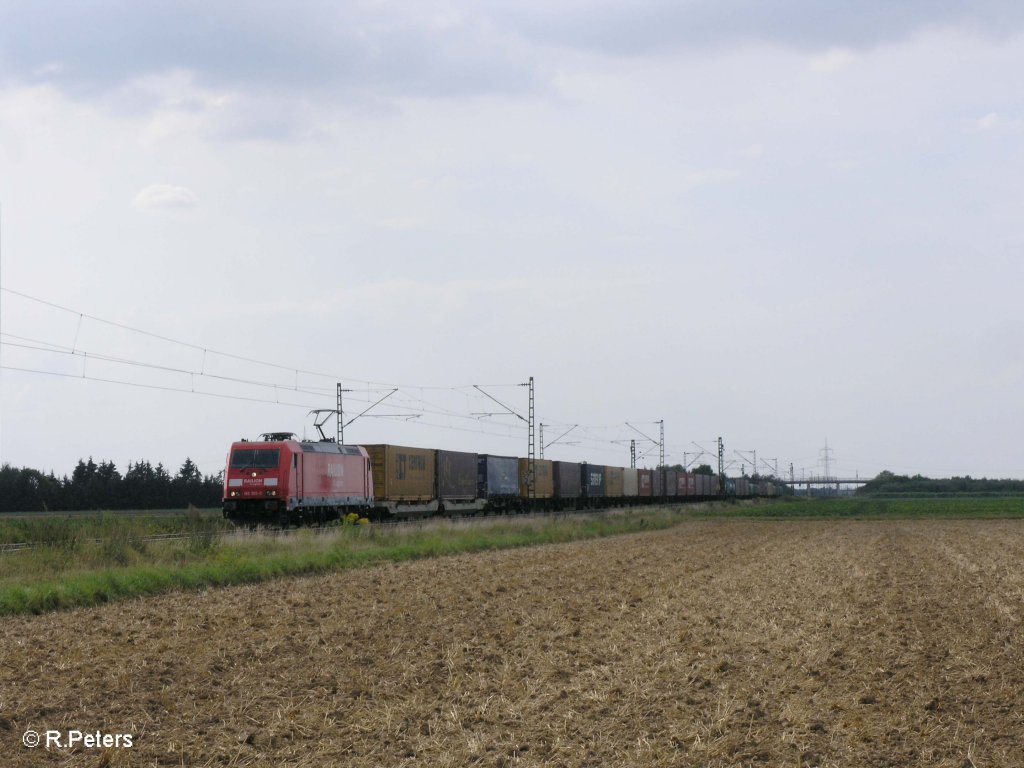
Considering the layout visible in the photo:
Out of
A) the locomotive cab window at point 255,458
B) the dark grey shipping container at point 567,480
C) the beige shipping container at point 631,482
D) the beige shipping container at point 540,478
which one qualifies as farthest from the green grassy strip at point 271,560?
the beige shipping container at point 631,482

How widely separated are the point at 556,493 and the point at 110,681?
176ft

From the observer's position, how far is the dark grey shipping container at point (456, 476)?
4906 cm

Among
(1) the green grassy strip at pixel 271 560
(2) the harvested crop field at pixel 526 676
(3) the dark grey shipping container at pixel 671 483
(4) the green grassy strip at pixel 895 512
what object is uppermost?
(3) the dark grey shipping container at pixel 671 483

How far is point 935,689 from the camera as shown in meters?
10.8

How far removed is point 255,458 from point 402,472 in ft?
35.3

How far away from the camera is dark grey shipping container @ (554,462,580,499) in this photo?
64.1m

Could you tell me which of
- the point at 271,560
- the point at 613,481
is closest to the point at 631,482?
the point at 613,481

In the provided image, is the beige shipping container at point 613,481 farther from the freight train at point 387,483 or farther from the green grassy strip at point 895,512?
the green grassy strip at point 895,512

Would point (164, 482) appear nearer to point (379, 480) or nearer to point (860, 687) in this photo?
point (379, 480)

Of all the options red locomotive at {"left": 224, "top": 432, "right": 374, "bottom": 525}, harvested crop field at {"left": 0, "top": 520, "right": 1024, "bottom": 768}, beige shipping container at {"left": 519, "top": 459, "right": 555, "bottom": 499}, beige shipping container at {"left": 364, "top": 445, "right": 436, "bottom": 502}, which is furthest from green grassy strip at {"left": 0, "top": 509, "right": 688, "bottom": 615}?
beige shipping container at {"left": 519, "top": 459, "right": 555, "bottom": 499}

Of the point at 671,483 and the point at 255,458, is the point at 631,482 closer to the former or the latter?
the point at 671,483

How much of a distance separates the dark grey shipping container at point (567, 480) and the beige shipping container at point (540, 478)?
22.6 inches

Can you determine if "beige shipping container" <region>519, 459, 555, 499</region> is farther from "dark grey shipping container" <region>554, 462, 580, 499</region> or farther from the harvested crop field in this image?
the harvested crop field

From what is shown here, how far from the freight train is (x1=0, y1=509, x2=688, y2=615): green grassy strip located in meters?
4.73
